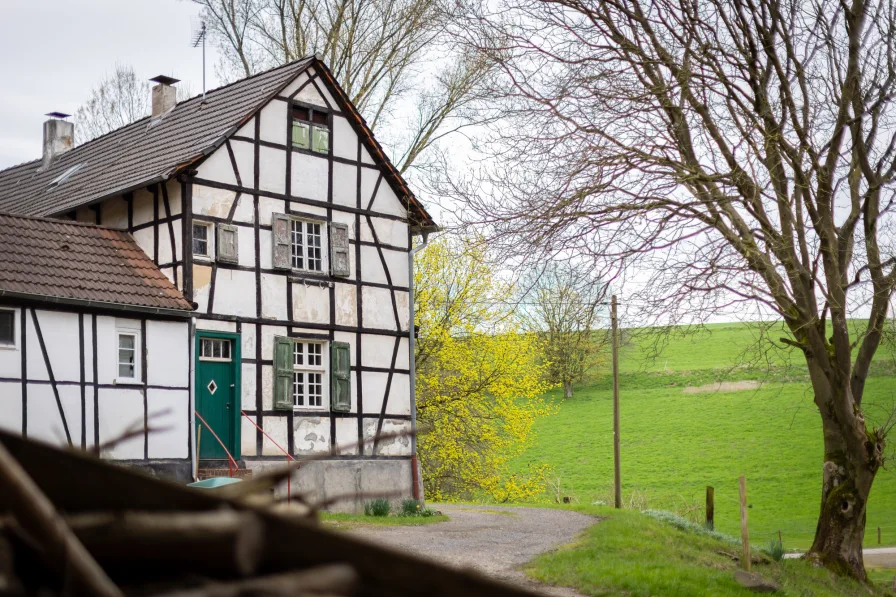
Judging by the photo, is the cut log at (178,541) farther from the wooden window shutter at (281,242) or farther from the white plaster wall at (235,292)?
the wooden window shutter at (281,242)

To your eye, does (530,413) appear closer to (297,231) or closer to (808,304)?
(297,231)

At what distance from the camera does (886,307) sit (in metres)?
15.1

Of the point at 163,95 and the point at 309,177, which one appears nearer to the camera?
the point at 309,177

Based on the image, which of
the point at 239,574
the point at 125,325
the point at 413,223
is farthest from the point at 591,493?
the point at 239,574

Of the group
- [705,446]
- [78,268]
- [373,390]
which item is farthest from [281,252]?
[705,446]

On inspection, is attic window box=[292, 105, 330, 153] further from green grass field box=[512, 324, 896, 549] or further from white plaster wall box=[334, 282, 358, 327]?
green grass field box=[512, 324, 896, 549]

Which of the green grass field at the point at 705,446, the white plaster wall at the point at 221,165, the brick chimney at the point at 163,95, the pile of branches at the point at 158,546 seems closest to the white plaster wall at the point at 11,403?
the white plaster wall at the point at 221,165

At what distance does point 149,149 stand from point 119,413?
6.41 meters

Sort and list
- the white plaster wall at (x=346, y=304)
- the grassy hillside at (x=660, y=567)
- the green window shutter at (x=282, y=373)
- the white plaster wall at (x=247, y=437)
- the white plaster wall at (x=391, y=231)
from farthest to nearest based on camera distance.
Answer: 1. the white plaster wall at (x=391, y=231)
2. the white plaster wall at (x=346, y=304)
3. the green window shutter at (x=282, y=373)
4. the white plaster wall at (x=247, y=437)
5. the grassy hillside at (x=660, y=567)

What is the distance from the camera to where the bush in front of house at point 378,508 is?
63.4 ft

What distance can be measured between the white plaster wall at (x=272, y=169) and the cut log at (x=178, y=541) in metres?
18.6

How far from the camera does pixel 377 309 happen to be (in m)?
21.4

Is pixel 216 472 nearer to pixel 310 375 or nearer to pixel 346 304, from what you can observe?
pixel 310 375

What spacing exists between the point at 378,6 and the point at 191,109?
695cm
